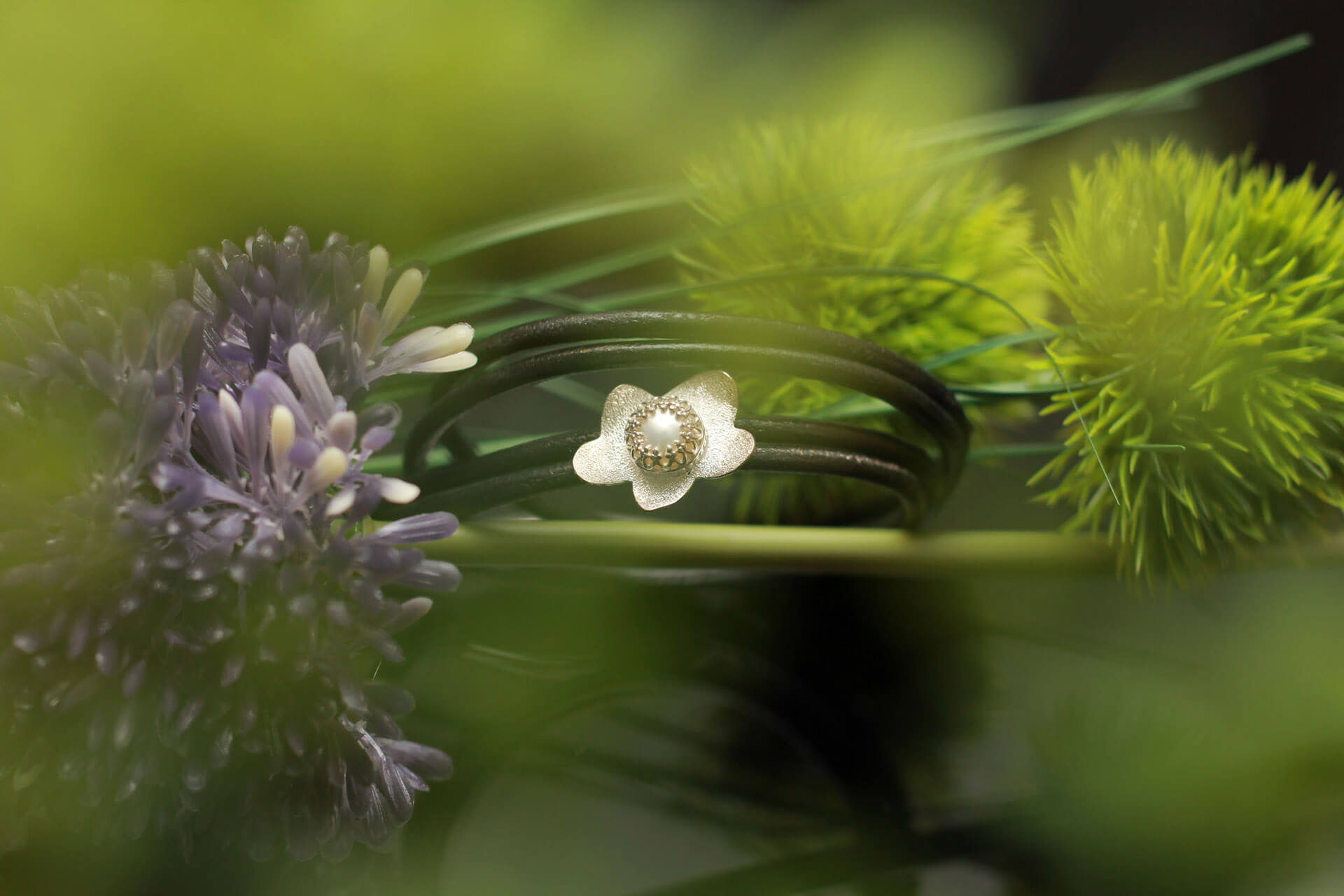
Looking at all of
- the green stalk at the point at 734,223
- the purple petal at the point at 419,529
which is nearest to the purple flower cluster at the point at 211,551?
the purple petal at the point at 419,529

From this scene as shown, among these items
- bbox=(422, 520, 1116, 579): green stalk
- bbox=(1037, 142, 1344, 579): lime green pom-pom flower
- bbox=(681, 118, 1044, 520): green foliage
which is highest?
A: bbox=(681, 118, 1044, 520): green foliage

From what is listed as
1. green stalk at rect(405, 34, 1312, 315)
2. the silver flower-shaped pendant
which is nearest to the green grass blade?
green stalk at rect(405, 34, 1312, 315)

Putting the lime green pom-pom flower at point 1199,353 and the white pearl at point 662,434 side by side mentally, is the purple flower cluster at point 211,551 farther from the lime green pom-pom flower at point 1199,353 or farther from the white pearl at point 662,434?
the lime green pom-pom flower at point 1199,353

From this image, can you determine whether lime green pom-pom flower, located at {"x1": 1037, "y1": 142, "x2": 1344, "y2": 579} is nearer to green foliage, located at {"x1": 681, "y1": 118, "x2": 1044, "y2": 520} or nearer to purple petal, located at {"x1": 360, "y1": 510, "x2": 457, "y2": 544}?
green foliage, located at {"x1": 681, "y1": 118, "x2": 1044, "y2": 520}

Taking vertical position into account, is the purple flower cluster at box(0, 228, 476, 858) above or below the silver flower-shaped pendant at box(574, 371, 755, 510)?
below

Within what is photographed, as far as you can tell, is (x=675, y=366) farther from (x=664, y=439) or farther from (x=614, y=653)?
(x=614, y=653)

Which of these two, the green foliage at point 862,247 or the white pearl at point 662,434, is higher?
the green foliage at point 862,247

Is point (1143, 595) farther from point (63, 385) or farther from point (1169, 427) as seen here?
point (63, 385)
